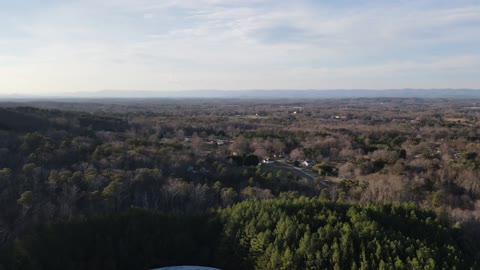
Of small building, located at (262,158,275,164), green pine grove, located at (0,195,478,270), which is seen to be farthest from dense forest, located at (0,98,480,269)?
small building, located at (262,158,275,164)

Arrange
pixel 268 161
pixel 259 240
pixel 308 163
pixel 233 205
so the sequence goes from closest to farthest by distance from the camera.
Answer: pixel 259 240 → pixel 233 205 → pixel 308 163 → pixel 268 161

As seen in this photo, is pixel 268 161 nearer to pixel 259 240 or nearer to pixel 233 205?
pixel 233 205

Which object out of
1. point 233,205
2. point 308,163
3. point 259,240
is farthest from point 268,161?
point 259,240

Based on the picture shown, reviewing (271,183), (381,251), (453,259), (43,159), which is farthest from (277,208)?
(43,159)

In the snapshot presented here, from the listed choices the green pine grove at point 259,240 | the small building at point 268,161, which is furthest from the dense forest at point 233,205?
the small building at point 268,161

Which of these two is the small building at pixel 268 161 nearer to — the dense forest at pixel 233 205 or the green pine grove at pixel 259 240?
the dense forest at pixel 233 205

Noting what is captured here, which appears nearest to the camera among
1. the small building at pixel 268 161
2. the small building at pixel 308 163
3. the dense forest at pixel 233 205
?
the dense forest at pixel 233 205

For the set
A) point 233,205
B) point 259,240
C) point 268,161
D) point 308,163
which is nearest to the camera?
point 259,240
